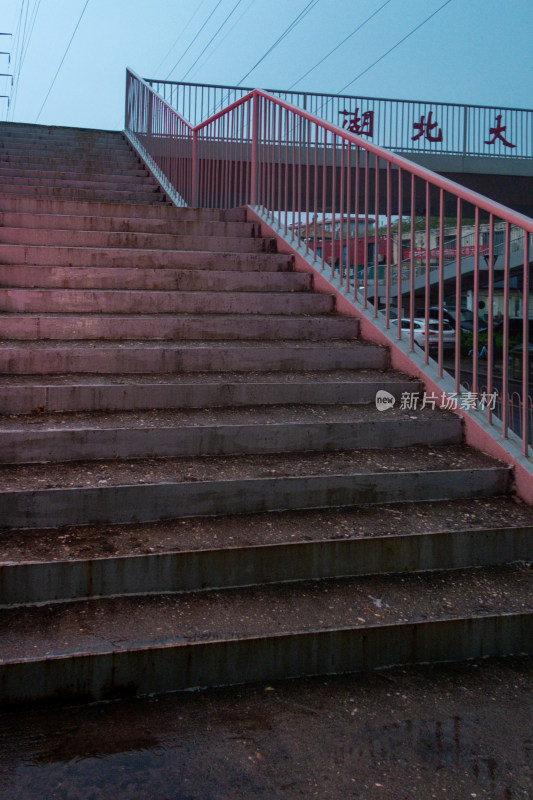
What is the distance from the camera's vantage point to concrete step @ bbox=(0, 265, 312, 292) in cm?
467

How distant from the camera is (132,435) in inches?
129

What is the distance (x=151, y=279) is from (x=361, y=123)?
12253mm

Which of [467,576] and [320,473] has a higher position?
[320,473]

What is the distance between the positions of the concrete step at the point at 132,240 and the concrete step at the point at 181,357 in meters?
1.53

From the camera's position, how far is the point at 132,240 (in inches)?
216

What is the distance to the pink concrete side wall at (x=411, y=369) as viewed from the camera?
3303 millimetres

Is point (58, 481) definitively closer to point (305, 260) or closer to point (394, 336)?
point (394, 336)

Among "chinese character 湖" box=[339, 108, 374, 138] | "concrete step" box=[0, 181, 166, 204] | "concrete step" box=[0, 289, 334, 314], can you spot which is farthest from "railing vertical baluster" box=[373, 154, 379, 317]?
"chinese character 湖" box=[339, 108, 374, 138]

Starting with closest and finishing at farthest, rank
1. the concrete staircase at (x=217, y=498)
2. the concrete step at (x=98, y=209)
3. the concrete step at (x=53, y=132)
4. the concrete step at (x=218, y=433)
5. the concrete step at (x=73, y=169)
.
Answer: the concrete staircase at (x=217, y=498), the concrete step at (x=218, y=433), the concrete step at (x=98, y=209), the concrete step at (x=73, y=169), the concrete step at (x=53, y=132)

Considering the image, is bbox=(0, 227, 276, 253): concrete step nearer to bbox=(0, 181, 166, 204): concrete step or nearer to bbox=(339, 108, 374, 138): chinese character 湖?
bbox=(0, 181, 166, 204): concrete step

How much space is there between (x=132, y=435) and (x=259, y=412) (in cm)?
74

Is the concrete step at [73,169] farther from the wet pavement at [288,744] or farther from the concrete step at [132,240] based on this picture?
the wet pavement at [288,744]

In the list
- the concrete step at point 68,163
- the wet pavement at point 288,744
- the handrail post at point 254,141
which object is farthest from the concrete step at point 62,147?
the wet pavement at point 288,744

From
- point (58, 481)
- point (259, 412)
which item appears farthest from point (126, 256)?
point (58, 481)
